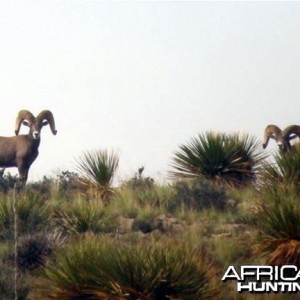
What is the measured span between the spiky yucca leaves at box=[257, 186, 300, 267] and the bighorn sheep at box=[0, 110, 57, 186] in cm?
1161

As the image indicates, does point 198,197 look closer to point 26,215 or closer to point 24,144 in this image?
point 26,215

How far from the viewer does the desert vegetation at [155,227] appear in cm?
2069

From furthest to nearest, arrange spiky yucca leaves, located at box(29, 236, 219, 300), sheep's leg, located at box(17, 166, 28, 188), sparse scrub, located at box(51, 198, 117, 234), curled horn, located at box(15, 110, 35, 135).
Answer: curled horn, located at box(15, 110, 35, 135) → sheep's leg, located at box(17, 166, 28, 188) → sparse scrub, located at box(51, 198, 117, 234) → spiky yucca leaves, located at box(29, 236, 219, 300)

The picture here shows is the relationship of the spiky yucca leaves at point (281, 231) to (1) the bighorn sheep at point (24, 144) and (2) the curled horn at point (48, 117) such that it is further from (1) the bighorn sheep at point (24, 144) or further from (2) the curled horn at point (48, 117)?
(2) the curled horn at point (48, 117)

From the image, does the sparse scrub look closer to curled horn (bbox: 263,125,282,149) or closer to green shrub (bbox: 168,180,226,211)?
green shrub (bbox: 168,180,226,211)

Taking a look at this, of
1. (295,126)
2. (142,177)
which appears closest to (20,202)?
(142,177)

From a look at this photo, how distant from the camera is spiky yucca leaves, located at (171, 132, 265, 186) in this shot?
101 feet

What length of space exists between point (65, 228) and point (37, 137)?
8.86 m

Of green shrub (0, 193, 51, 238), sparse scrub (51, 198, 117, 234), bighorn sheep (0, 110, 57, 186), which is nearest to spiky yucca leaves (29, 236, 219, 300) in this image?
sparse scrub (51, 198, 117, 234)

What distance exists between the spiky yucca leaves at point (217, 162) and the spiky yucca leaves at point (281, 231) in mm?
7312

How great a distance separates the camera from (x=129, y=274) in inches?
807

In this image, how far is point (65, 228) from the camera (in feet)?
84.7

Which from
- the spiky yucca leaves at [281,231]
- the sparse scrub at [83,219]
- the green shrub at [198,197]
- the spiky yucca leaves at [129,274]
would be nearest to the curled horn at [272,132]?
the green shrub at [198,197]

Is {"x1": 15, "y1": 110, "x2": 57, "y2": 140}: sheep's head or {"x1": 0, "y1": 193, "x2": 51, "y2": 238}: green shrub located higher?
{"x1": 15, "y1": 110, "x2": 57, "y2": 140}: sheep's head
